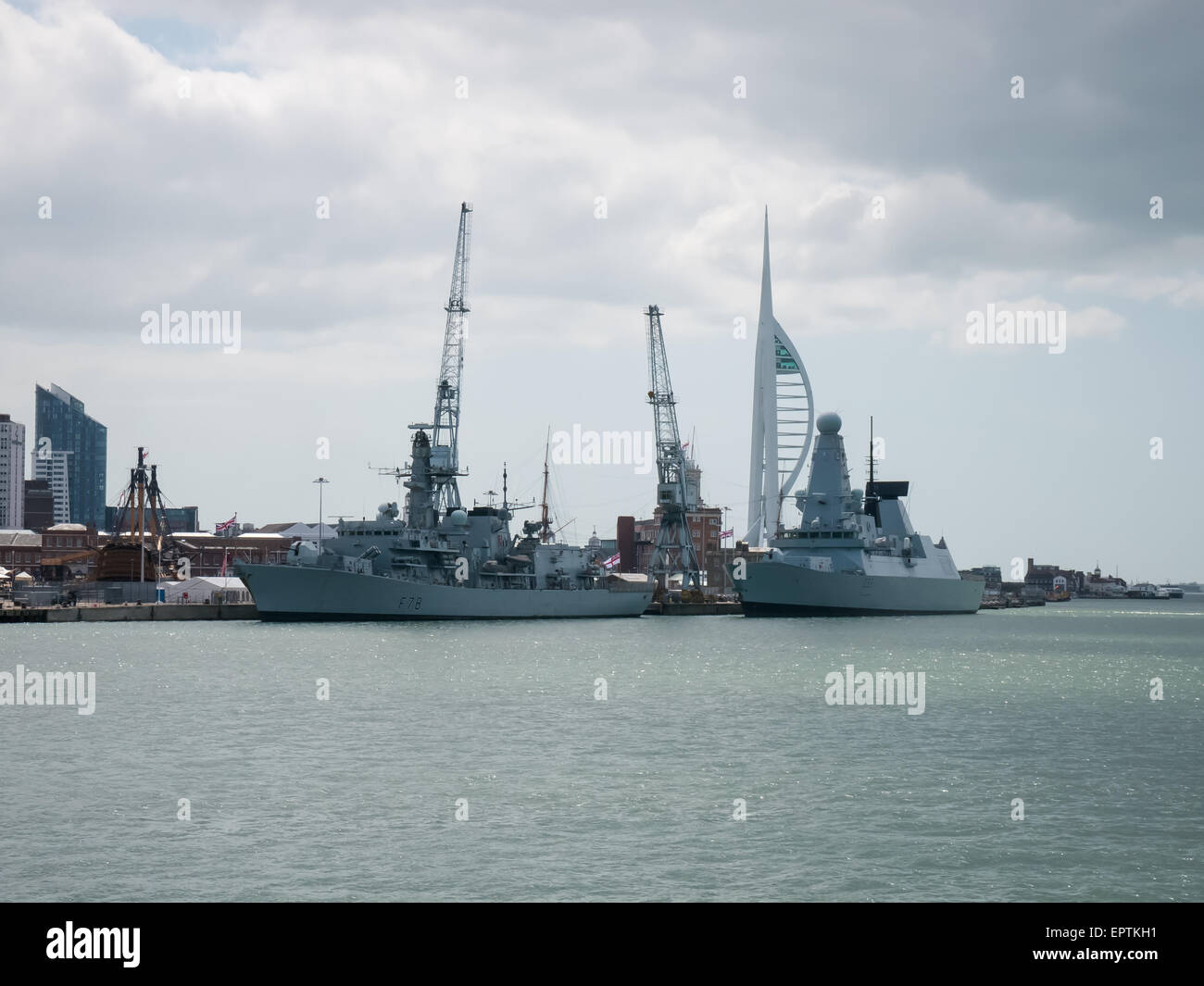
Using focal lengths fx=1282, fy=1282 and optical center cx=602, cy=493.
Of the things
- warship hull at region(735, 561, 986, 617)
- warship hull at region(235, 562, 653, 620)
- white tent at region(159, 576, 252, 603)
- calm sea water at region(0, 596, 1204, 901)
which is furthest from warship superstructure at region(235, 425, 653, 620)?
calm sea water at region(0, 596, 1204, 901)

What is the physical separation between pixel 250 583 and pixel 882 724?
213 feet

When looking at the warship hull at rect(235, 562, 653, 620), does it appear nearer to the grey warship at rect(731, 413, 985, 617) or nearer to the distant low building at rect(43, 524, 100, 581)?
the grey warship at rect(731, 413, 985, 617)

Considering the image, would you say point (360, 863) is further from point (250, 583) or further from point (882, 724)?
point (250, 583)

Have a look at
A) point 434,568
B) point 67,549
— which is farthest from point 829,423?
point 67,549

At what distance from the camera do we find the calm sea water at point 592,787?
1886 cm

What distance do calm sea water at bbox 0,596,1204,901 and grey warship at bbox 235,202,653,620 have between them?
36.7m

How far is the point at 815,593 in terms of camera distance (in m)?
105

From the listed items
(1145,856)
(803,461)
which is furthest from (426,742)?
(803,461)

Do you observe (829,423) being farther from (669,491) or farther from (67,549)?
(67,549)

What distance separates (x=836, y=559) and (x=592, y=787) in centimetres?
8373

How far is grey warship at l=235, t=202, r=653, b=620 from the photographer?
298 feet

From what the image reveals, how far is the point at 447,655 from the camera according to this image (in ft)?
202

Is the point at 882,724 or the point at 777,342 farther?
the point at 777,342

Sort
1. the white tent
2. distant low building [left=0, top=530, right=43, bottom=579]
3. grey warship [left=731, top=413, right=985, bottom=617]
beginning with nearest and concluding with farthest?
grey warship [left=731, top=413, right=985, bottom=617], the white tent, distant low building [left=0, top=530, right=43, bottom=579]
